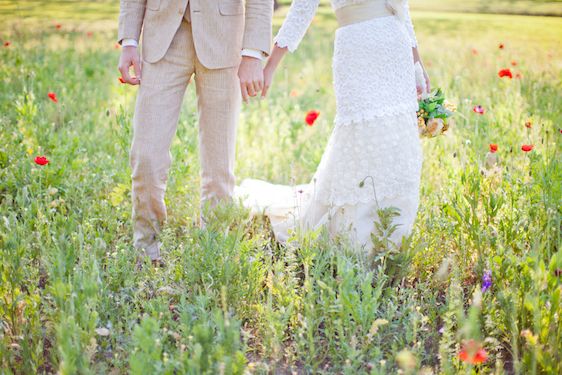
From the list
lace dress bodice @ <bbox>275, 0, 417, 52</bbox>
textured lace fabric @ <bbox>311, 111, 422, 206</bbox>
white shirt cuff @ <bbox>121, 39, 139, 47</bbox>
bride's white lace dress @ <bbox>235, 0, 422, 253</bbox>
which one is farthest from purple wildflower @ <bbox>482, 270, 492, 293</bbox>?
white shirt cuff @ <bbox>121, 39, 139, 47</bbox>

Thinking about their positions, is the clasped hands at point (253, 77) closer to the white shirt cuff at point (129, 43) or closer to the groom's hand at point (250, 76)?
the groom's hand at point (250, 76)

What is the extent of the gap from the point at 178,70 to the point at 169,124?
0.98 ft

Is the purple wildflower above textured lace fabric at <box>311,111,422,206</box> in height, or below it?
below

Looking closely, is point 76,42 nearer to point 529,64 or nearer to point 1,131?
point 1,131

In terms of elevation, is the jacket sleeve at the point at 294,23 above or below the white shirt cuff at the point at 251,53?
above

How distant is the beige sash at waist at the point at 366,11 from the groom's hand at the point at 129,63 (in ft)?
3.76

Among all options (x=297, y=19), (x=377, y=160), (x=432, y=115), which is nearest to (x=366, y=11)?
(x=297, y=19)

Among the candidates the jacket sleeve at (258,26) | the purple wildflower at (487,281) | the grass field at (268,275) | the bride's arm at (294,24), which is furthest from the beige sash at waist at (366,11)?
the purple wildflower at (487,281)

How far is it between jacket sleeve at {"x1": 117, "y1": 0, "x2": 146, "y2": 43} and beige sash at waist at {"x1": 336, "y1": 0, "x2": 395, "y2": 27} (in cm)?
111

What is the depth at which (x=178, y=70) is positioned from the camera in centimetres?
346

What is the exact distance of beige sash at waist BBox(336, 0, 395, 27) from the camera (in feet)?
10.8

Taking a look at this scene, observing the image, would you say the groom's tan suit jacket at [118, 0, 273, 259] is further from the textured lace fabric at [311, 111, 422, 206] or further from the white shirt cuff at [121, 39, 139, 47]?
the textured lace fabric at [311, 111, 422, 206]

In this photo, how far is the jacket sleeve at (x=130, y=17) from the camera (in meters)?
3.48

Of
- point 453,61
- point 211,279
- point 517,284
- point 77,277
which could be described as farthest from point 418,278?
point 453,61
